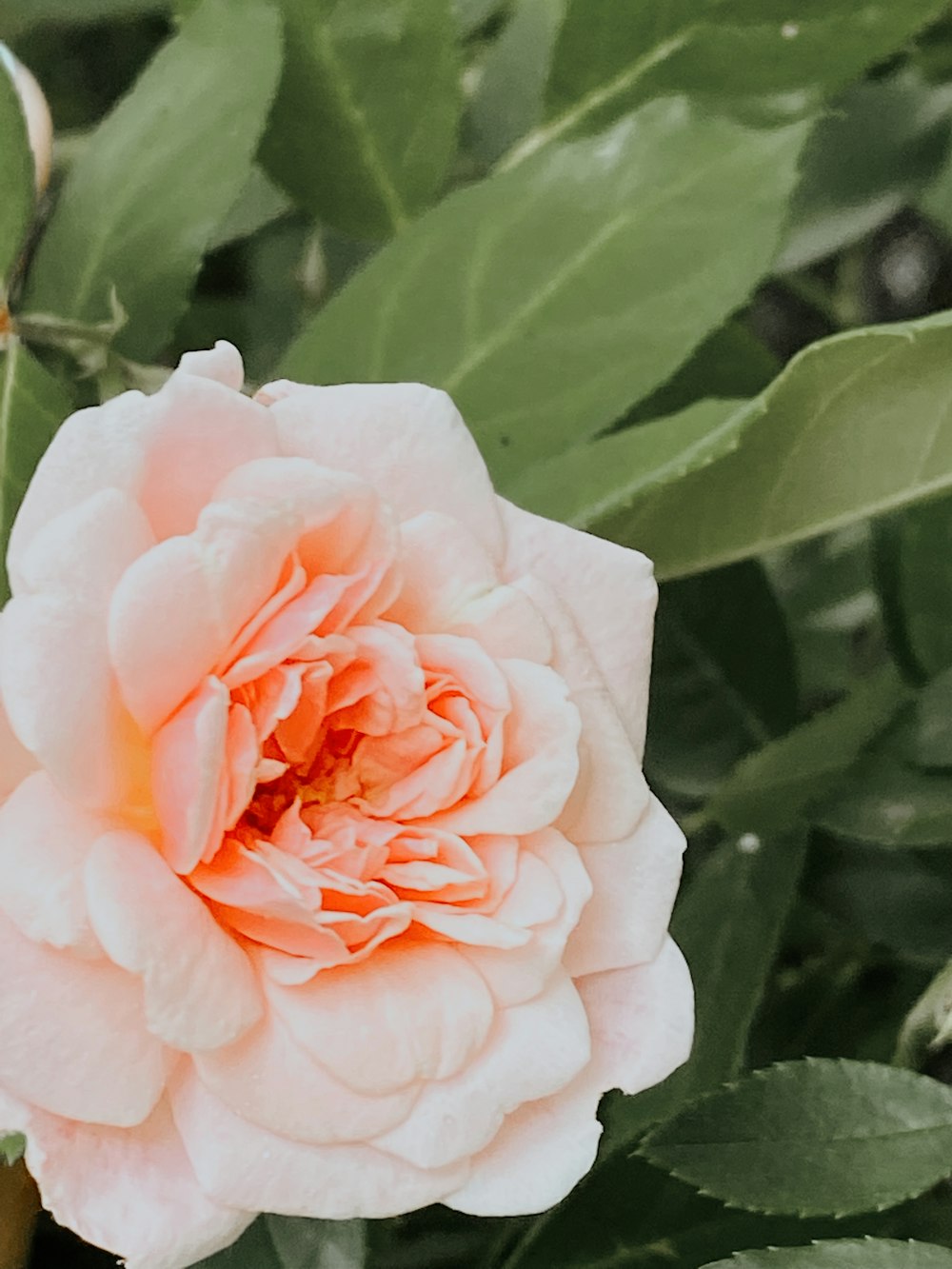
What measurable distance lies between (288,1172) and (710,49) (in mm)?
368

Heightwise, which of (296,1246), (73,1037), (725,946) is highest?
(73,1037)

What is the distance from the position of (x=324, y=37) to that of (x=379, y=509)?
22 cm

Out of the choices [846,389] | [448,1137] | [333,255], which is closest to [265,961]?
[448,1137]

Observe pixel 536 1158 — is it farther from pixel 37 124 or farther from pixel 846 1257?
pixel 37 124

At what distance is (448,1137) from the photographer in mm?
245

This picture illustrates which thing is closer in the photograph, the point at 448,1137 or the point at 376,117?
the point at 448,1137

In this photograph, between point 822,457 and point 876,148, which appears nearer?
point 822,457

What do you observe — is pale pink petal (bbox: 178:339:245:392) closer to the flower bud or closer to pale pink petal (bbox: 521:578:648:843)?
pale pink petal (bbox: 521:578:648:843)

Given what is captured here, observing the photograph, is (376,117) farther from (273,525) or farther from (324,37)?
(273,525)

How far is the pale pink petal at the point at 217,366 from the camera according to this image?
0.84 ft

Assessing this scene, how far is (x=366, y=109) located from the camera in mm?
427

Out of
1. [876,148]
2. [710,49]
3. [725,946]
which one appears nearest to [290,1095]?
[725,946]

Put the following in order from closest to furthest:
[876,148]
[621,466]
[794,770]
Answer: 1. [621,466]
2. [794,770]
3. [876,148]

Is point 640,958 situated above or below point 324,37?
below
